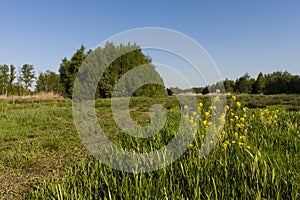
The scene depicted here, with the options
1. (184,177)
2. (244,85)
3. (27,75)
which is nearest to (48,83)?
(27,75)

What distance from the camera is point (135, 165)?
9.66ft

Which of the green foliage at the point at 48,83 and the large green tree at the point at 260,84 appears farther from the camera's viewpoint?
the large green tree at the point at 260,84

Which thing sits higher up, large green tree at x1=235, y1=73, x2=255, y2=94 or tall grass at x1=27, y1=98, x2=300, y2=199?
large green tree at x1=235, y1=73, x2=255, y2=94

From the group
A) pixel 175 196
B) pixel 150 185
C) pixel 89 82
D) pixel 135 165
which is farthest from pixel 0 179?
pixel 89 82

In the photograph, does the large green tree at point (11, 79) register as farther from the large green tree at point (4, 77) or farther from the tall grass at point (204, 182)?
the tall grass at point (204, 182)

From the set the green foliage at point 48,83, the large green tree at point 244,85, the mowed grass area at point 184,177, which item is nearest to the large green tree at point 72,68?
the green foliage at point 48,83

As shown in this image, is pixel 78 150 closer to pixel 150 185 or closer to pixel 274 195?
pixel 150 185

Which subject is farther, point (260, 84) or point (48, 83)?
point (260, 84)

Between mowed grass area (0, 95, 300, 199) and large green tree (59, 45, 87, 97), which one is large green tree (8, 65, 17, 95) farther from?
mowed grass area (0, 95, 300, 199)

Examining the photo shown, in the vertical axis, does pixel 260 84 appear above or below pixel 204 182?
above

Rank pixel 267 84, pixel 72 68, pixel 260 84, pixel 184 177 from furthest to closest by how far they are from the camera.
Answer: pixel 260 84
pixel 267 84
pixel 72 68
pixel 184 177

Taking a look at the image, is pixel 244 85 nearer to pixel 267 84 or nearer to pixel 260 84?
pixel 260 84

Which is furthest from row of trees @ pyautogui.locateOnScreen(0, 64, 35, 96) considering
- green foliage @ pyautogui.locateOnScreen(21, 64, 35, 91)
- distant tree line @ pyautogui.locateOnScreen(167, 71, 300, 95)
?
distant tree line @ pyautogui.locateOnScreen(167, 71, 300, 95)

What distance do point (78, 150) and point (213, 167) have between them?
11.0 ft
